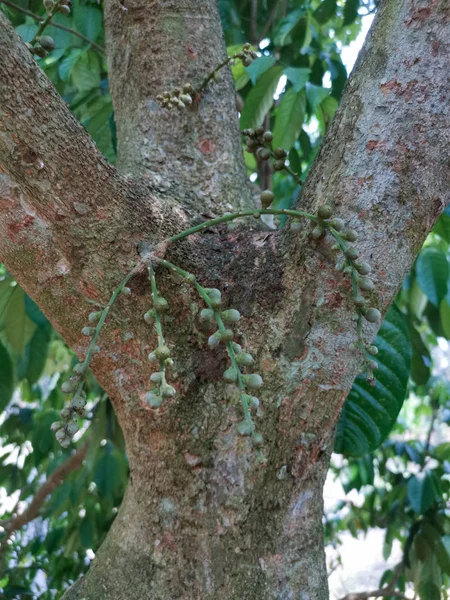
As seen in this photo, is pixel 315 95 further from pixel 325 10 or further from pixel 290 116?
pixel 325 10

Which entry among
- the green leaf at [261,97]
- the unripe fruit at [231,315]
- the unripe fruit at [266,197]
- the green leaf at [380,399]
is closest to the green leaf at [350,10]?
the green leaf at [261,97]

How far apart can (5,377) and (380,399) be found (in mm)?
729

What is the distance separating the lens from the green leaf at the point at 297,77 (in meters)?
1.15

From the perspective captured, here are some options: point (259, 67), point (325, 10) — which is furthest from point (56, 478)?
point (325, 10)

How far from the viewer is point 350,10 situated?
157 centimetres

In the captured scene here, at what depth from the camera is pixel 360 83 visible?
0.73m

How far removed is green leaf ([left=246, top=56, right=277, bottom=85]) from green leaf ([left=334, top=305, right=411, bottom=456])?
1.71ft

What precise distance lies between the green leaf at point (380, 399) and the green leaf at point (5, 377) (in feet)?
2.14

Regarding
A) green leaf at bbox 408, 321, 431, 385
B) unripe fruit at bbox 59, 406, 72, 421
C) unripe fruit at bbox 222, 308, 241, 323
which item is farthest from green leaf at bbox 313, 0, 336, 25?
unripe fruit at bbox 59, 406, 72, 421

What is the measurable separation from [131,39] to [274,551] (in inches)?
31.4

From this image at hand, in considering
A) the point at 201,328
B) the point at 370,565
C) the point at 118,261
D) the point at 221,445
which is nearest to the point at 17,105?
the point at 118,261

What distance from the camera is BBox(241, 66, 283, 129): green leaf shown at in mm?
1270

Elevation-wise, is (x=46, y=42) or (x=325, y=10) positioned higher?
(x=325, y=10)

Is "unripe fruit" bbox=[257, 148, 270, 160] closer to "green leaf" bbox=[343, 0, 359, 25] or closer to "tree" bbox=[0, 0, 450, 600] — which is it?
"tree" bbox=[0, 0, 450, 600]
